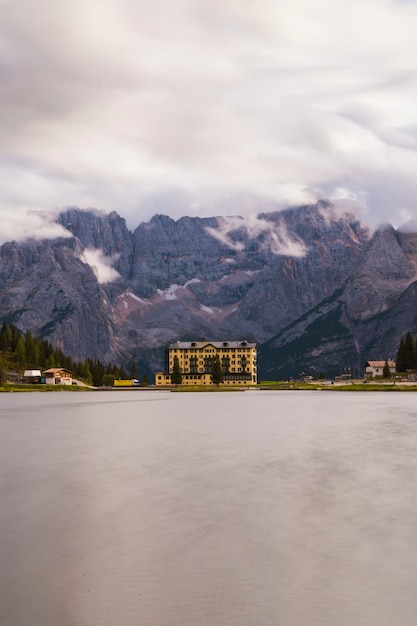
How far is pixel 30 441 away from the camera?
88.4 metres

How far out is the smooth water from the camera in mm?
26859

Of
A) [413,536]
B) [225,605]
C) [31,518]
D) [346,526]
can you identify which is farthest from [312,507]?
[225,605]

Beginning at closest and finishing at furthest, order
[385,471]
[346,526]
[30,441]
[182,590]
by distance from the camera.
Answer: [182,590] → [346,526] → [385,471] → [30,441]

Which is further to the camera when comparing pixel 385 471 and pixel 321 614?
pixel 385 471

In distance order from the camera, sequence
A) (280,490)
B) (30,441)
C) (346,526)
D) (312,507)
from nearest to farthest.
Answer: (346,526)
(312,507)
(280,490)
(30,441)

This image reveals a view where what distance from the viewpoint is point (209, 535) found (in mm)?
38500

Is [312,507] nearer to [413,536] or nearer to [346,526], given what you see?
[346,526]

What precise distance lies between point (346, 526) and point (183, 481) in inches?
743

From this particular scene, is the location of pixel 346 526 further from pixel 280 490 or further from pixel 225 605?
pixel 225 605

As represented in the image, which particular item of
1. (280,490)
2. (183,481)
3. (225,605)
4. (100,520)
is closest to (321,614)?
(225,605)

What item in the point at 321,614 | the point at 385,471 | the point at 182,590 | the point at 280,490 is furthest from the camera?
the point at 385,471

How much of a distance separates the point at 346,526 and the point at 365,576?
997 centimetres

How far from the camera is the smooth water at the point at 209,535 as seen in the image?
88.1 feet

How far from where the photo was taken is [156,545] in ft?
119
